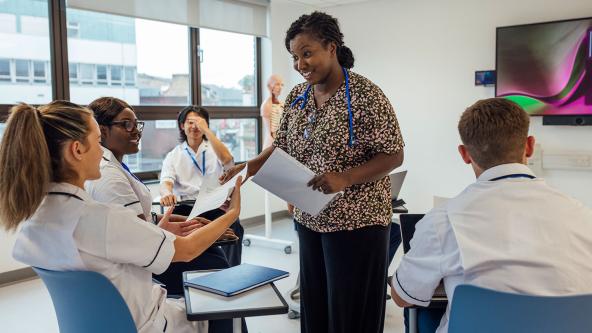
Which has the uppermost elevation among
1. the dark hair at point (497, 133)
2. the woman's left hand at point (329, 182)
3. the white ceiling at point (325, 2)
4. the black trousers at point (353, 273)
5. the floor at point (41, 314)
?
the white ceiling at point (325, 2)

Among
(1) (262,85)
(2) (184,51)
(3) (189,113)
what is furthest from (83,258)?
(1) (262,85)

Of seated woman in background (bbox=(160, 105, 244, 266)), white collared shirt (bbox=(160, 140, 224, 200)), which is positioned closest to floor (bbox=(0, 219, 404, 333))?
seated woman in background (bbox=(160, 105, 244, 266))

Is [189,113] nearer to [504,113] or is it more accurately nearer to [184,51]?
[184,51]

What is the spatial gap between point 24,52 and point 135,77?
3.20 feet

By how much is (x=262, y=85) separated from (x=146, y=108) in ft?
5.08

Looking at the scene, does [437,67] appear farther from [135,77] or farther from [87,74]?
[87,74]

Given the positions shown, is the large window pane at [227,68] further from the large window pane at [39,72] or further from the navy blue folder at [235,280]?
the navy blue folder at [235,280]

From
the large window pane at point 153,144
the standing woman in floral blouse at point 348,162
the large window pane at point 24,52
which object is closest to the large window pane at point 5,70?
the large window pane at point 24,52

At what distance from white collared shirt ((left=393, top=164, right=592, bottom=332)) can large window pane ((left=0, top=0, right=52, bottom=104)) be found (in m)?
3.55

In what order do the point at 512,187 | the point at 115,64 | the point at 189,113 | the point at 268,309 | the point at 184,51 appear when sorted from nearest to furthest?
the point at 512,187
the point at 268,309
the point at 189,113
the point at 115,64
the point at 184,51

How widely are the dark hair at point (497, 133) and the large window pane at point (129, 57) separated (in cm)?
362

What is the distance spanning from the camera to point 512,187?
3.84 feet

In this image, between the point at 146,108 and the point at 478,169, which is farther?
the point at 146,108

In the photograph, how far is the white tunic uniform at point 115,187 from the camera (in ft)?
6.10
